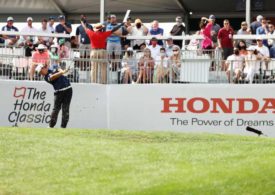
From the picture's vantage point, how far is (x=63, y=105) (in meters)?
24.7

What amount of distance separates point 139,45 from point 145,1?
322 inches

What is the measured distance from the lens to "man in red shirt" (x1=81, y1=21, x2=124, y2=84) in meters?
26.0

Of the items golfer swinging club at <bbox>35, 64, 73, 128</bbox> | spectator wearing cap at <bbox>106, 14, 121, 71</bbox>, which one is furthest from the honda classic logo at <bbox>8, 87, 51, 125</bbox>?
spectator wearing cap at <bbox>106, 14, 121, 71</bbox>

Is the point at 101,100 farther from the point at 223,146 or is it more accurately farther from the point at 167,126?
the point at 223,146

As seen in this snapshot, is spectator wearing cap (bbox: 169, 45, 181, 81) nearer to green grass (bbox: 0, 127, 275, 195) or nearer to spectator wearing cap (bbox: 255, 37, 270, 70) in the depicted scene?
spectator wearing cap (bbox: 255, 37, 270, 70)

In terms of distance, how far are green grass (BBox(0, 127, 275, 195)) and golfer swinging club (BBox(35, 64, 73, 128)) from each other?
493cm

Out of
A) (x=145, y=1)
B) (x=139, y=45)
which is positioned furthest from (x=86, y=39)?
(x=145, y=1)

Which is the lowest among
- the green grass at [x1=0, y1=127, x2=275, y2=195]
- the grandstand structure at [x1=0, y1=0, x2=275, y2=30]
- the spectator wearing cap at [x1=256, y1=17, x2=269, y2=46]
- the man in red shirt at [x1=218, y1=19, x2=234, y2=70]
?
the green grass at [x1=0, y1=127, x2=275, y2=195]

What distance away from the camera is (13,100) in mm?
26125

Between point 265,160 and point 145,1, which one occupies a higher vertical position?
point 145,1

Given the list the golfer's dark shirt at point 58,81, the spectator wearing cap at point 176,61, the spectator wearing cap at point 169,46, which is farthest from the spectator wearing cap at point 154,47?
the golfer's dark shirt at point 58,81

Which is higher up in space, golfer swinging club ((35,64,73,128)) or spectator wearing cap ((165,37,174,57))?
spectator wearing cap ((165,37,174,57))

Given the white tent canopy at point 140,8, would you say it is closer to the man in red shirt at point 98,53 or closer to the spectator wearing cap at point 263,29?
the spectator wearing cap at point 263,29

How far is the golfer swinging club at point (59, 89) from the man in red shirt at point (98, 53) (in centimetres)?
147
